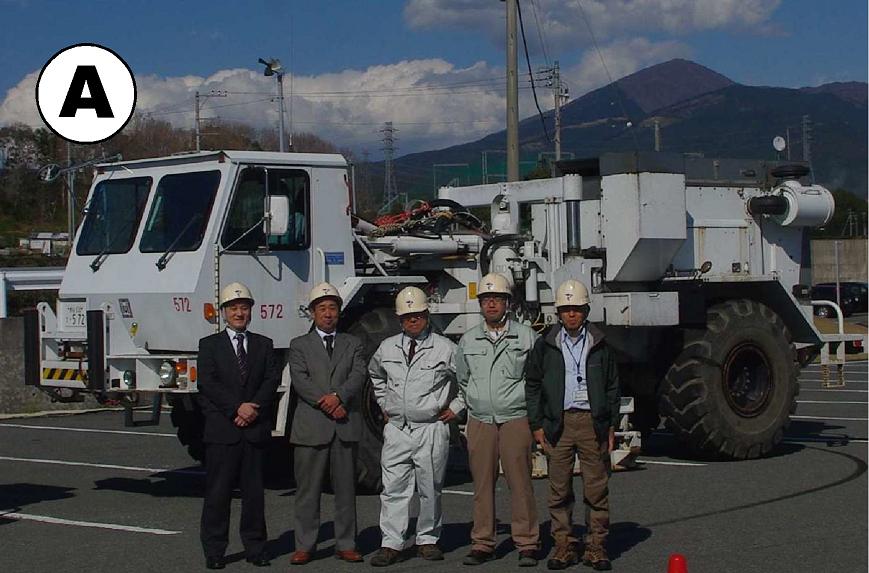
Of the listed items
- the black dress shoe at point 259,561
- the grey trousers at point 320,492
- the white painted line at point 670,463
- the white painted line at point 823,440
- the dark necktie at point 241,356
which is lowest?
the black dress shoe at point 259,561

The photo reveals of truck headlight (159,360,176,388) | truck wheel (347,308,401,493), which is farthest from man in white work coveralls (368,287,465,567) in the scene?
truck headlight (159,360,176,388)

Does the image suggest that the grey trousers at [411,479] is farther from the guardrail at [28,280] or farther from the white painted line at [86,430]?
the guardrail at [28,280]

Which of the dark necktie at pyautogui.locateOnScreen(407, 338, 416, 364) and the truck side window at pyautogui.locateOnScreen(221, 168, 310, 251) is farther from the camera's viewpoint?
the truck side window at pyautogui.locateOnScreen(221, 168, 310, 251)

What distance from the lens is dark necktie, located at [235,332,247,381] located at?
9.63 meters

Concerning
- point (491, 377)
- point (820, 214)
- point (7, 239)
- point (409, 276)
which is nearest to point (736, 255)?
point (820, 214)

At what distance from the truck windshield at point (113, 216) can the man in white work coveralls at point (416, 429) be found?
4.28m

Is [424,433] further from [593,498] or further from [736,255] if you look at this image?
[736,255]

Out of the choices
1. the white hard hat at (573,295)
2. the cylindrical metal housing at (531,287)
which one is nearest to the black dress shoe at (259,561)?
the white hard hat at (573,295)

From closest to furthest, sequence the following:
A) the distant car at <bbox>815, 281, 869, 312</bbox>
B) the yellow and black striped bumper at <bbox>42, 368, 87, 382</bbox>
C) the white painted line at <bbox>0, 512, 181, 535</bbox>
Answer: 1. the white painted line at <bbox>0, 512, 181, 535</bbox>
2. the yellow and black striped bumper at <bbox>42, 368, 87, 382</bbox>
3. the distant car at <bbox>815, 281, 869, 312</bbox>

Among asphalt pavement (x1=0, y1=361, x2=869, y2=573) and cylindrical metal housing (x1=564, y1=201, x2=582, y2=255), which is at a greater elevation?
cylindrical metal housing (x1=564, y1=201, x2=582, y2=255)

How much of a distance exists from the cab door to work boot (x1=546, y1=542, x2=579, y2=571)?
14.1ft

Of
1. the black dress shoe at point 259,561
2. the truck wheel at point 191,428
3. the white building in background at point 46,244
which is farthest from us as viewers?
the white building in background at point 46,244

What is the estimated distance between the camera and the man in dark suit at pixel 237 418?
375 inches

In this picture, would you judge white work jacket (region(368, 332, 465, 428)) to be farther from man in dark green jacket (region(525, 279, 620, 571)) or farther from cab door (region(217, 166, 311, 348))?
cab door (region(217, 166, 311, 348))
